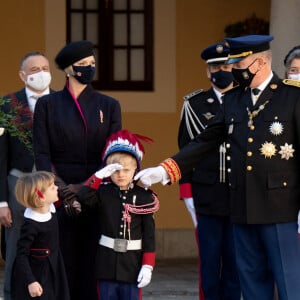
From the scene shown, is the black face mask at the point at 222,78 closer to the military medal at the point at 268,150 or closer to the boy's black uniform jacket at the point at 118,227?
the boy's black uniform jacket at the point at 118,227

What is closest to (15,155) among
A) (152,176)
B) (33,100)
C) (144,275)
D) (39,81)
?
(33,100)

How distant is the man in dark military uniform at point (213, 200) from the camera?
24.9 ft

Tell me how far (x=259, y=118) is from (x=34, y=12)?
5020mm

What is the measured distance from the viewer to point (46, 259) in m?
6.95

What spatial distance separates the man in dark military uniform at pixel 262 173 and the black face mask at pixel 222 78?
40.1 inches

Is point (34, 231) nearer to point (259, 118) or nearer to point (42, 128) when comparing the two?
point (42, 128)

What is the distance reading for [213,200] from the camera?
7.59m

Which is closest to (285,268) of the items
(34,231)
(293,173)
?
(293,173)

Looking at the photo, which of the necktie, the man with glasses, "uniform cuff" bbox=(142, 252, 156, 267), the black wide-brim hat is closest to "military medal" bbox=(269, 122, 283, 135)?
"uniform cuff" bbox=(142, 252, 156, 267)

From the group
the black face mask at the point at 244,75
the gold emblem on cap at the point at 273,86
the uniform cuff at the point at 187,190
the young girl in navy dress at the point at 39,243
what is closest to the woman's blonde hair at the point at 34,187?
the young girl in navy dress at the point at 39,243

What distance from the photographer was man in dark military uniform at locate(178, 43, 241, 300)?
24.9 ft

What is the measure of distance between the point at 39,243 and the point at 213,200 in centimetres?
123

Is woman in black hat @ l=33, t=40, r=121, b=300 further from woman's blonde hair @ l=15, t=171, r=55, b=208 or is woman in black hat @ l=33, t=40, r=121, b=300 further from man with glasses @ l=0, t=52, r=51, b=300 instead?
man with glasses @ l=0, t=52, r=51, b=300

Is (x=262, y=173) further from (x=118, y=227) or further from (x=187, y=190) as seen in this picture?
(x=187, y=190)
